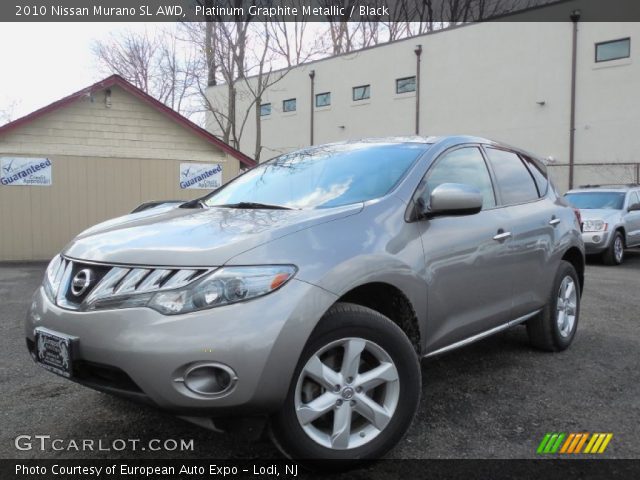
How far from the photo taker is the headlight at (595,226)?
36.6 feet

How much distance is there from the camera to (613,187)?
12781mm

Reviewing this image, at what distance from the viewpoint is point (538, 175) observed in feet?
15.1

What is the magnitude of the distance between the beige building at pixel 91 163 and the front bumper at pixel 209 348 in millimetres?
10602

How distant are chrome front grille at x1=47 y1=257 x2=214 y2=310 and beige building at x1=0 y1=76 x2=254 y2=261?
10.2 m

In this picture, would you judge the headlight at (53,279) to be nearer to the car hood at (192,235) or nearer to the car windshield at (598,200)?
the car hood at (192,235)

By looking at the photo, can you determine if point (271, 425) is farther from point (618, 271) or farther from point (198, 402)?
point (618, 271)

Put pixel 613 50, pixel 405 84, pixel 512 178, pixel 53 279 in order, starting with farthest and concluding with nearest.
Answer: pixel 405 84 → pixel 613 50 → pixel 512 178 → pixel 53 279

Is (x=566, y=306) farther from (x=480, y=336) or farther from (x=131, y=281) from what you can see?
(x=131, y=281)

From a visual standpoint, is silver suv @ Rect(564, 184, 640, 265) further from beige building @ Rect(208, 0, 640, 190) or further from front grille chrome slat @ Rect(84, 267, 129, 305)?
front grille chrome slat @ Rect(84, 267, 129, 305)

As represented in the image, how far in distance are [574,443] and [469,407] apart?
2.08 ft

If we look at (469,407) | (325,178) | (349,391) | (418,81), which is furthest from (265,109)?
(349,391)

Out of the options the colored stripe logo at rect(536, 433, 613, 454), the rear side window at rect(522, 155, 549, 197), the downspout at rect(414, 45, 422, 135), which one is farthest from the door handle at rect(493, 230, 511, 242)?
the downspout at rect(414, 45, 422, 135)

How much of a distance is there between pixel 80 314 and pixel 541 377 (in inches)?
121

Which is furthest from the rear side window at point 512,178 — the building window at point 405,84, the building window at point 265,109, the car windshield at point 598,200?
the building window at point 265,109
